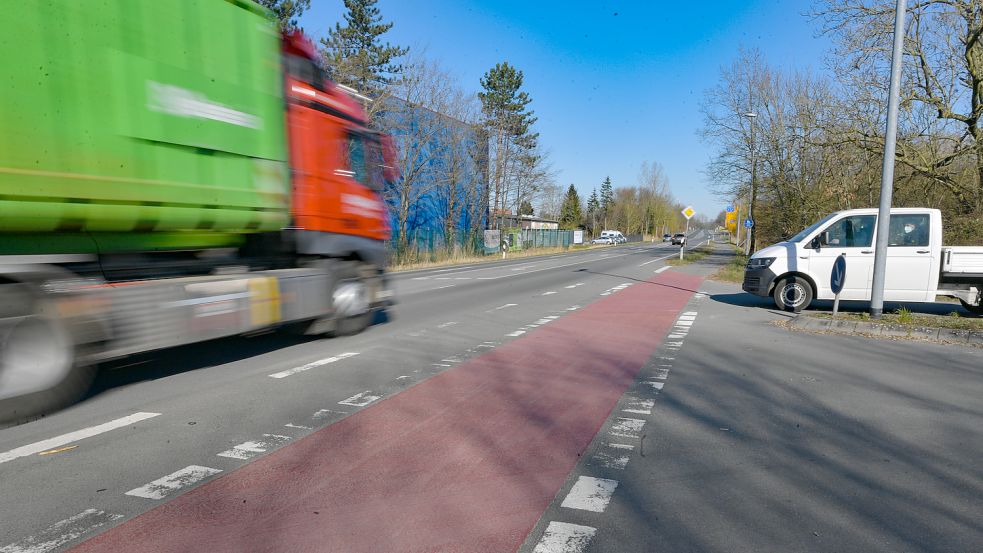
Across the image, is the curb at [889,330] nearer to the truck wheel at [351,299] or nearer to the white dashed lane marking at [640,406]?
the white dashed lane marking at [640,406]

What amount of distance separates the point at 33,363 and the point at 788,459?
18.4ft

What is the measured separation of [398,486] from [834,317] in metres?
8.93

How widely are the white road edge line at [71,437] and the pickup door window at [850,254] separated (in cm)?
1081

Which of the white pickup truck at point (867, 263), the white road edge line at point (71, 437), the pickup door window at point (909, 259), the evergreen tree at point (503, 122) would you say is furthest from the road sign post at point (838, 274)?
the evergreen tree at point (503, 122)

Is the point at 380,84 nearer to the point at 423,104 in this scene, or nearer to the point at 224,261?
the point at 423,104

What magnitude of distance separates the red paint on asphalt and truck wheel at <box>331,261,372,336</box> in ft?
8.75

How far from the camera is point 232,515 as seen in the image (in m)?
3.14

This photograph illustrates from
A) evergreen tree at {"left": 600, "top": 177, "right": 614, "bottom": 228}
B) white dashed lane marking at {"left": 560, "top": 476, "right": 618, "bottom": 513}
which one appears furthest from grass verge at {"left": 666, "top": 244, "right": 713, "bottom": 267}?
evergreen tree at {"left": 600, "top": 177, "right": 614, "bottom": 228}

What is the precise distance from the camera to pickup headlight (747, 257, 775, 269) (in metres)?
11.5

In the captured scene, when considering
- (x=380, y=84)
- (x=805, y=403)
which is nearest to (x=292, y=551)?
(x=805, y=403)

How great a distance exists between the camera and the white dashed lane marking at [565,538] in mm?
2852

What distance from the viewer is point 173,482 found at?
3.54 m

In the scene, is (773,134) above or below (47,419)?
above

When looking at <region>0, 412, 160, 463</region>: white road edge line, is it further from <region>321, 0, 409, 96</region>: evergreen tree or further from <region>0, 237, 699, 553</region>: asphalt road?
<region>321, 0, 409, 96</region>: evergreen tree
